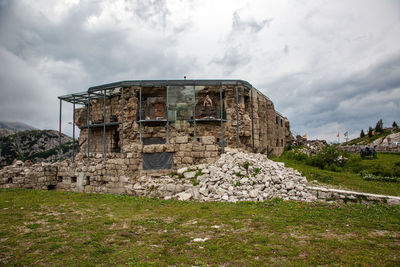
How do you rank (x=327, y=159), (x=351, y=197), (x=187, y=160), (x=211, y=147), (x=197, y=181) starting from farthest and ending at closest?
1. (x=327, y=159)
2. (x=211, y=147)
3. (x=187, y=160)
4. (x=197, y=181)
5. (x=351, y=197)

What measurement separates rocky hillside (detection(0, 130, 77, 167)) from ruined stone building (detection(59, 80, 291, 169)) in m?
58.6

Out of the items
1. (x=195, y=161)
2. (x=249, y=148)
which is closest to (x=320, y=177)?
(x=249, y=148)

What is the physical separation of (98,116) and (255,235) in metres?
15.9

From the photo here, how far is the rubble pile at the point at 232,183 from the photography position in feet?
32.5

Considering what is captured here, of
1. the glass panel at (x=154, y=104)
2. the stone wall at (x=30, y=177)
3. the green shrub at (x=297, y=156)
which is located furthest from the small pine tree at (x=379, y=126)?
the stone wall at (x=30, y=177)

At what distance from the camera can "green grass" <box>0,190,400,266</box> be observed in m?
4.61

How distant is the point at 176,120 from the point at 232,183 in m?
6.19

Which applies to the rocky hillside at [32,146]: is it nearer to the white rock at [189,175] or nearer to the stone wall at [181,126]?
the stone wall at [181,126]

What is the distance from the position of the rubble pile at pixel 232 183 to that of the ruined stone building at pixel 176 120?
1.32m

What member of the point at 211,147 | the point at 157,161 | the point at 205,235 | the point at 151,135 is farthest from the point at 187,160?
the point at 205,235

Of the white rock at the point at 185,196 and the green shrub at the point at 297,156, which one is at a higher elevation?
the green shrub at the point at 297,156

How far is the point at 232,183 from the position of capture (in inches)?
414

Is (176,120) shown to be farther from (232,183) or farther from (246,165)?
(232,183)

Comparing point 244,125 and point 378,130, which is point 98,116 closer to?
point 244,125
